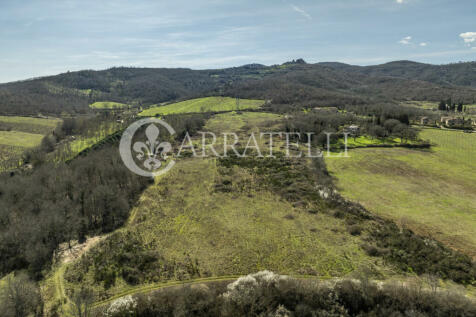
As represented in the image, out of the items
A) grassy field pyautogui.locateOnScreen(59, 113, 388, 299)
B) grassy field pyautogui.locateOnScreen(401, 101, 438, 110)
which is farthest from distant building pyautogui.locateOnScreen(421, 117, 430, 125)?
grassy field pyautogui.locateOnScreen(59, 113, 388, 299)

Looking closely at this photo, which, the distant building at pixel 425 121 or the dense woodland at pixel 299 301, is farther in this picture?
the distant building at pixel 425 121

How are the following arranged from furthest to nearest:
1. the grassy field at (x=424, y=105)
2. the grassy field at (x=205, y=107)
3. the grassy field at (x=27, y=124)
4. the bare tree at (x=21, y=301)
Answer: the grassy field at (x=205, y=107)
the grassy field at (x=424, y=105)
the grassy field at (x=27, y=124)
the bare tree at (x=21, y=301)

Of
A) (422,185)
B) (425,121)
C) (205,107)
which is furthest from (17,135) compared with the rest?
(425,121)

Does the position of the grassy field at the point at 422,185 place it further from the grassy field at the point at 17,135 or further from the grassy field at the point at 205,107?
the grassy field at the point at 205,107

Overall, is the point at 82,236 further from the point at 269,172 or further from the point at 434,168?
the point at 434,168

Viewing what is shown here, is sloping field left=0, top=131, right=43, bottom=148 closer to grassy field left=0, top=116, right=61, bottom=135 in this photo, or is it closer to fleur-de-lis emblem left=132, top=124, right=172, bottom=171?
grassy field left=0, top=116, right=61, bottom=135

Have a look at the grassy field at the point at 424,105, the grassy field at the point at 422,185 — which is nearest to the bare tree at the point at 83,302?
the grassy field at the point at 422,185
